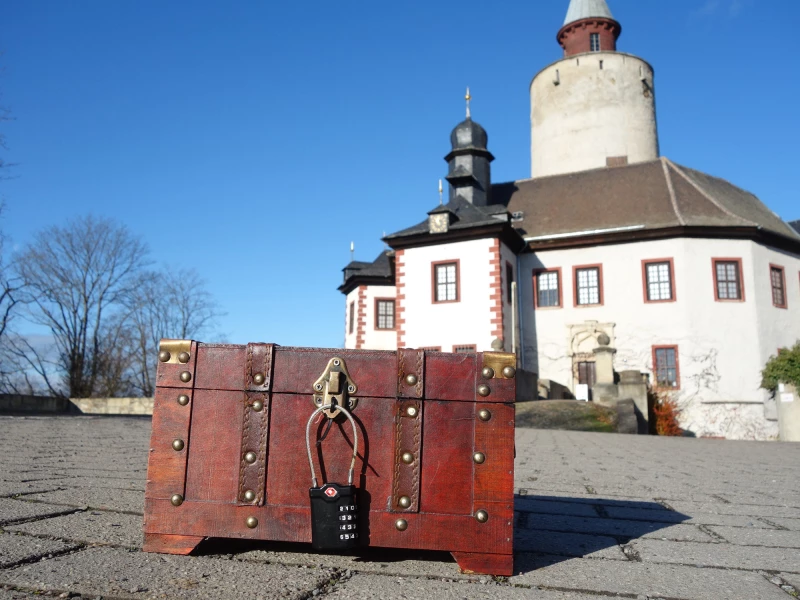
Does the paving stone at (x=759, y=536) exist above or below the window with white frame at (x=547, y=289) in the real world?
below

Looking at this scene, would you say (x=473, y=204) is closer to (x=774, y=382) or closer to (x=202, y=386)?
(x=774, y=382)

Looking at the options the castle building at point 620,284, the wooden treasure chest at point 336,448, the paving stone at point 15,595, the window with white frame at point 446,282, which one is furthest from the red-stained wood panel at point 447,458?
the window with white frame at point 446,282

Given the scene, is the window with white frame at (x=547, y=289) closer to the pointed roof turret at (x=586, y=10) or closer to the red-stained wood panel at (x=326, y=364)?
the pointed roof turret at (x=586, y=10)

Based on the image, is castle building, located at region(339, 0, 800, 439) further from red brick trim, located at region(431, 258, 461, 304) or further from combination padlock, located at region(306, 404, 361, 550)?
combination padlock, located at region(306, 404, 361, 550)

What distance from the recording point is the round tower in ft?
101

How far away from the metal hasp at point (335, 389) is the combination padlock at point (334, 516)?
0.23m

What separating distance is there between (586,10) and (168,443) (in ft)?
121

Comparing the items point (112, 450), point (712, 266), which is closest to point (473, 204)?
point (712, 266)

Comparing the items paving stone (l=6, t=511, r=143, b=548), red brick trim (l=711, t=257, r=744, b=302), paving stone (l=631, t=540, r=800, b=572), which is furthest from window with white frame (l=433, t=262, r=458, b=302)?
paving stone (l=6, t=511, r=143, b=548)

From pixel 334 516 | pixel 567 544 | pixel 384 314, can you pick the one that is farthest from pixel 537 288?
pixel 334 516

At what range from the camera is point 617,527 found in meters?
3.59

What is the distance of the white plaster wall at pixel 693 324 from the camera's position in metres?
22.9

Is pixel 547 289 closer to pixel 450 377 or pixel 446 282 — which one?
pixel 446 282

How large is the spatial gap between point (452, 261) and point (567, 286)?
4.63m
